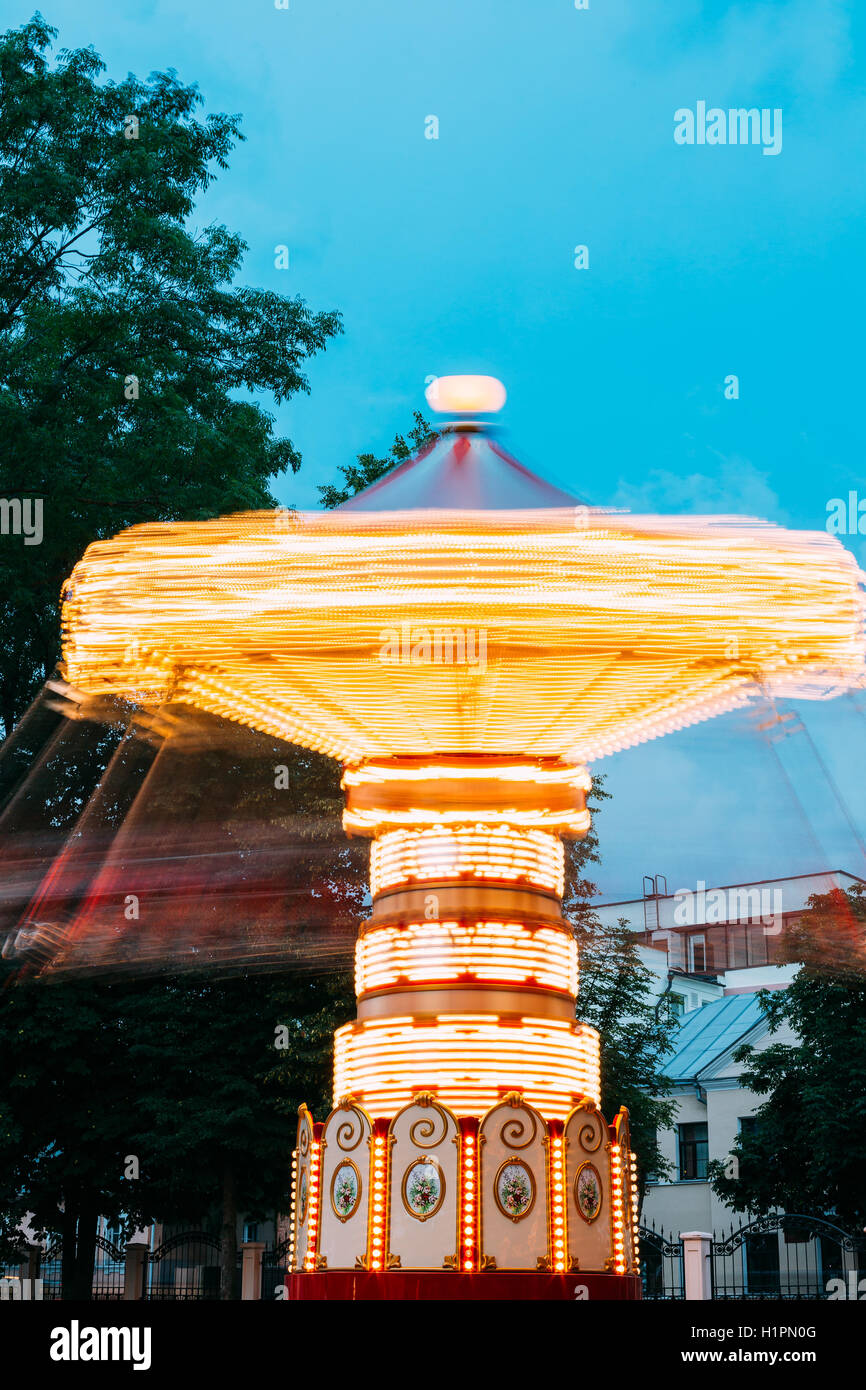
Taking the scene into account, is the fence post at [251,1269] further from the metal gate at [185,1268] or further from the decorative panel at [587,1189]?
the decorative panel at [587,1189]

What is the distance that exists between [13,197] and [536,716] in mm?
16274

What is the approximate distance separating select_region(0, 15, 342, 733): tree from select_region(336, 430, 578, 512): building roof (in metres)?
10.7

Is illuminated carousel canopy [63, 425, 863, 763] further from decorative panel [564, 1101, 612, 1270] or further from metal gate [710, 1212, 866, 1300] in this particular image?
metal gate [710, 1212, 866, 1300]

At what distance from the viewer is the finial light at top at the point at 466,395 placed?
41.6 feet

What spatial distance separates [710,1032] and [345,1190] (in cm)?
3495

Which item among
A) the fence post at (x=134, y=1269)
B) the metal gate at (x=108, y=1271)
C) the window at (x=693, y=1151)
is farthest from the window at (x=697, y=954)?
the fence post at (x=134, y=1269)

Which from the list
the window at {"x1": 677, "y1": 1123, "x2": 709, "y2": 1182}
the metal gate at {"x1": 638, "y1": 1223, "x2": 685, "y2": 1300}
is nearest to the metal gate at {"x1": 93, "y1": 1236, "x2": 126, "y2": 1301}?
the metal gate at {"x1": 638, "y1": 1223, "x2": 685, "y2": 1300}

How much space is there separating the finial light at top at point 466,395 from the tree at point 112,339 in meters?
10.7

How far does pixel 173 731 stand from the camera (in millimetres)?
23906

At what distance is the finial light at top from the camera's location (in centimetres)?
1269
